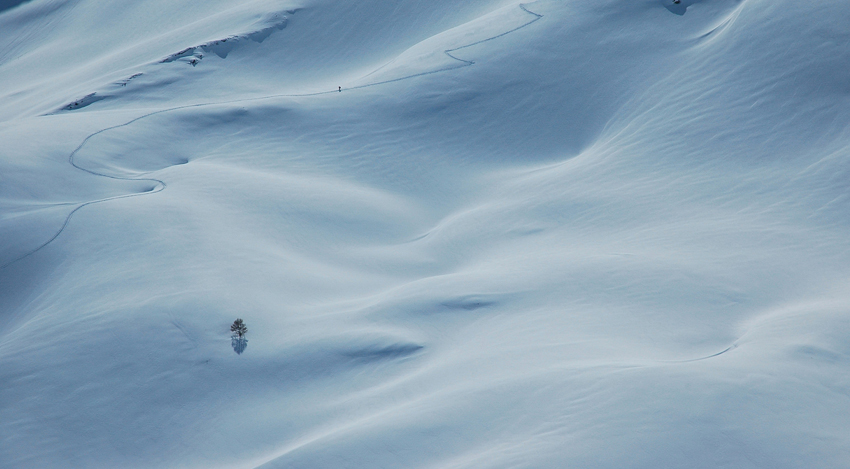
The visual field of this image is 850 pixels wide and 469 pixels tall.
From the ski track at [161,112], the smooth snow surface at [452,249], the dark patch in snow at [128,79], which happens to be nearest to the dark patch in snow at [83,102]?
the smooth snow surface at [452,249]

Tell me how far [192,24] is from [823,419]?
85.4ft

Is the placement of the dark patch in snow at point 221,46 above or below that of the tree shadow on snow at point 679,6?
above

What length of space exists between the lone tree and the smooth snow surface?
0.93 feet

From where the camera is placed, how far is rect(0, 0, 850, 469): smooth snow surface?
802 cm

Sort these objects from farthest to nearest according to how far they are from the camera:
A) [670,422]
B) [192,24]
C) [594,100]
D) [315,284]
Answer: [192,24], [594,100], [315,284], [670,422]

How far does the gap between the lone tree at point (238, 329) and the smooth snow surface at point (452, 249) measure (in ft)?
0.93

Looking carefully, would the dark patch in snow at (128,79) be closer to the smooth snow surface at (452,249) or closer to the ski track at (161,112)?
the smooth snow surface at (452,249)

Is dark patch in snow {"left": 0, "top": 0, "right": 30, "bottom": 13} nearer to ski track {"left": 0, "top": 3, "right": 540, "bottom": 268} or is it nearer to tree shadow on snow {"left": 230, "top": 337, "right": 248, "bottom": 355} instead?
ski track {"left": 0, "top": 3, "right": 540, "bottom": 268}

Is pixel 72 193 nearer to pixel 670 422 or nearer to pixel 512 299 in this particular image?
pixel 512 299

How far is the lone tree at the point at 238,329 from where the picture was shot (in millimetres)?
10602

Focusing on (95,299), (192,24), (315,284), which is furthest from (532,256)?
(192,24)

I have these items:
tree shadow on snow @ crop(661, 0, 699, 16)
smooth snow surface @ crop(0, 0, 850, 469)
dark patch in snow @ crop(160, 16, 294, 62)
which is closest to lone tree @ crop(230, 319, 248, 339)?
smooth snow surface @ crop(0, 0, 850, 469)

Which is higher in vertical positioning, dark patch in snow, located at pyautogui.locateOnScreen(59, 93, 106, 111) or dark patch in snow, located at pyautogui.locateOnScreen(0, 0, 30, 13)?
dark patch in snow, located at pyautogui.locateOnScreen(0, 0, 30, 13)

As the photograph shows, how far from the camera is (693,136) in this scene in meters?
15.4
